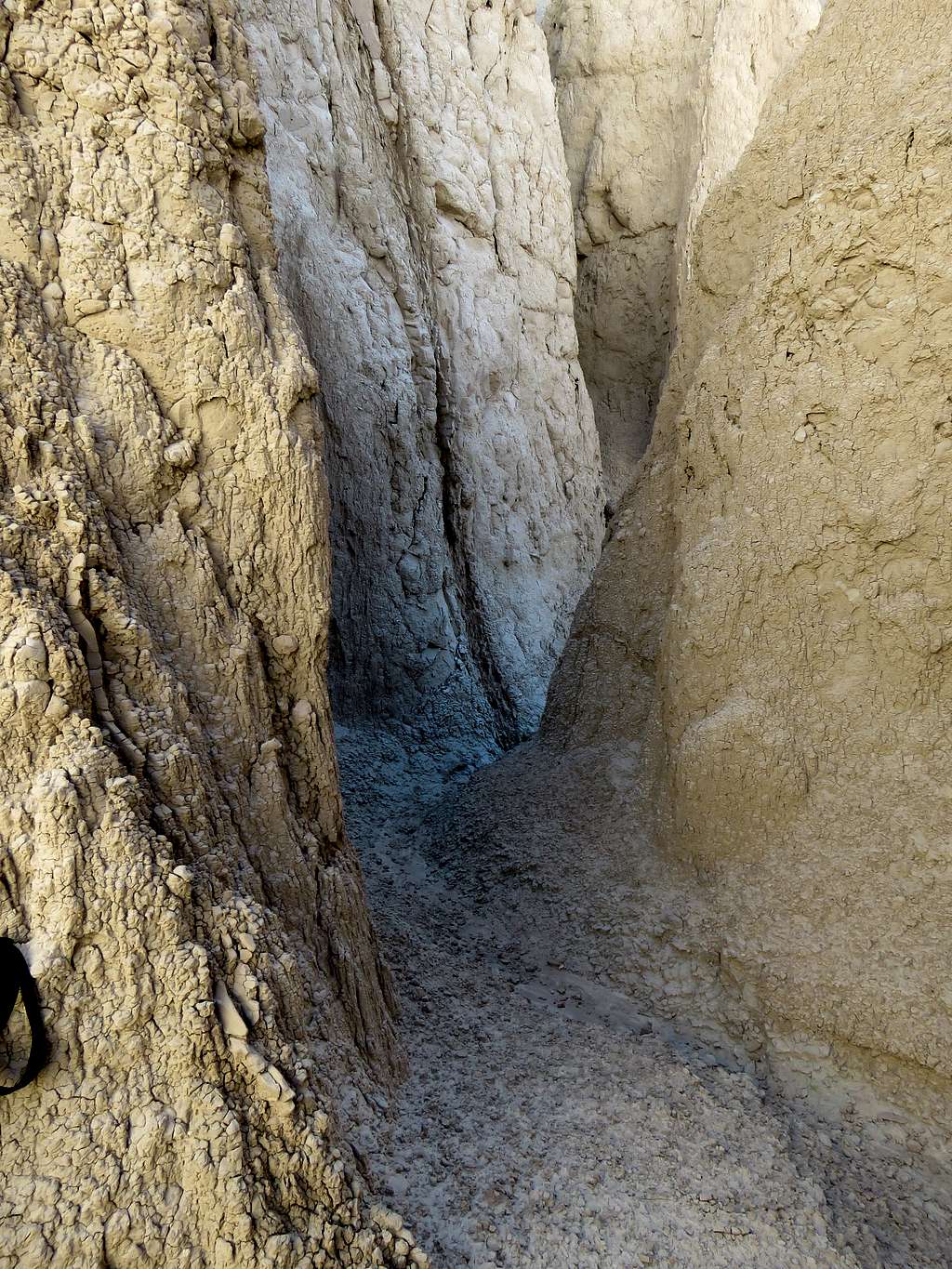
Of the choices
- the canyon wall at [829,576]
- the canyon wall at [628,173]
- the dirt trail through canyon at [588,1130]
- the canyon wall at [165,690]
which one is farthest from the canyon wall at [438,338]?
the canyon wall at [165,690]

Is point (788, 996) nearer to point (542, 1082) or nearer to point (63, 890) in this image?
point (542, 1082)

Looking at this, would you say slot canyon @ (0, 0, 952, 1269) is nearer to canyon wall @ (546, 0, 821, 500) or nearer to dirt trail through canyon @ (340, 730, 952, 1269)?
dirt trail through canyon @ (340, 730, 952, 1269)

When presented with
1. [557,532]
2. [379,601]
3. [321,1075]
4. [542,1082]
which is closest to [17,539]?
[321,1075]

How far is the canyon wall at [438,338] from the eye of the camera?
804cm

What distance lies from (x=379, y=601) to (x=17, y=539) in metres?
5.61

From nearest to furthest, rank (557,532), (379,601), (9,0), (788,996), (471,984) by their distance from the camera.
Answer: (9,0) < (788,996) < (471,984) < (379,601) < (557,532)

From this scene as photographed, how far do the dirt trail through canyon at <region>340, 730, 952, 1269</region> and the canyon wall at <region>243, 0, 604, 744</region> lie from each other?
11.4ft

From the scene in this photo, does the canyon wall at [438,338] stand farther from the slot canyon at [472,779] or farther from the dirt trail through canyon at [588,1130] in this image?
the dirt trail through canyon at [588,1130]

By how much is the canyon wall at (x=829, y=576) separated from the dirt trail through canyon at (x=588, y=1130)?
1.39 ft

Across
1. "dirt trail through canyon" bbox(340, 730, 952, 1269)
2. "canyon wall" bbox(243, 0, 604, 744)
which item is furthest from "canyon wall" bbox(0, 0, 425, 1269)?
"canyon wall" bbox(243, 0, 604, 744)

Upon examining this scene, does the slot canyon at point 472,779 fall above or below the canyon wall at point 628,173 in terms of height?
below

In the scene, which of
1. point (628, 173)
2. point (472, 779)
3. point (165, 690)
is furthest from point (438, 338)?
point (165, 690)

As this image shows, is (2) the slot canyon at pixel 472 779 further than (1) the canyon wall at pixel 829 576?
No

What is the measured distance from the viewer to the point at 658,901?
473 cm
